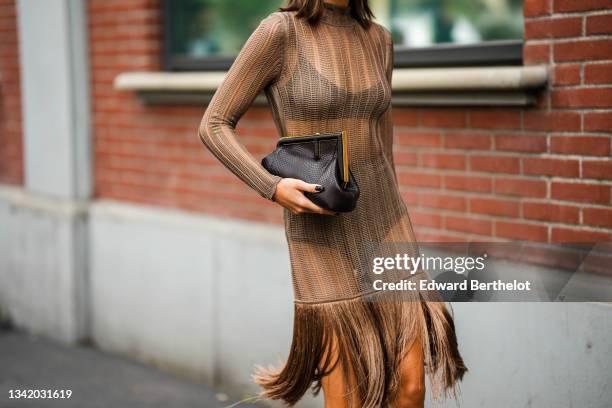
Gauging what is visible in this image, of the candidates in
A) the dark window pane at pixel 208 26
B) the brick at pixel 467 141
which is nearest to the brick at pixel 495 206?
the brick at pixel 467 141

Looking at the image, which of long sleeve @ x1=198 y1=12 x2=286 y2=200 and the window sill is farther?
the window sill

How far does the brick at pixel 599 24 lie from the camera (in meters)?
3.57

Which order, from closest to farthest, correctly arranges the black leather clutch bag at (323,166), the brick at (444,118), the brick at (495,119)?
the black leather clutch bag at (323,166), the brick at (495,119), the brick at (444,118)

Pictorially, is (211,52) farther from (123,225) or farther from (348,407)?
(348,407)

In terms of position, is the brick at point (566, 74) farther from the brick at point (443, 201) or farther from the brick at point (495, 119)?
the brick at point (443, 201)

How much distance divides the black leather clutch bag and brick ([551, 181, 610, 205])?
4.22 feet

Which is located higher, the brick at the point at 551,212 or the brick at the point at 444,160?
the brick at the point at 444,160

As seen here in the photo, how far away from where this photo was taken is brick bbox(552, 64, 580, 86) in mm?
3686

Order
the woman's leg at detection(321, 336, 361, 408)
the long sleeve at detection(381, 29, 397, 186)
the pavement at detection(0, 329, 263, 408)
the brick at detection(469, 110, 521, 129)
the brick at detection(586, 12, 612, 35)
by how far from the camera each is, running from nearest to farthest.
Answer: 1. the woman's leg at detection(321, 336, 361, 408)
2. the long sleeve at detection(381, 29, 397, 186)
3. the brick at detection(586, 12, 612, 35)
4. the brick at detection(469, 110, 521, 129)
5. the pavement at detection(0, 329, 263, 408)

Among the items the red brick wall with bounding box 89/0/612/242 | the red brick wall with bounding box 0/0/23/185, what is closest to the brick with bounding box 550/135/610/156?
the red brick wall with bounding box 89/0/612/242

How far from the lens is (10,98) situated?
281 inches

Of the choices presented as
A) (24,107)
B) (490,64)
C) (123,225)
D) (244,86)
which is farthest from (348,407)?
(24,107)

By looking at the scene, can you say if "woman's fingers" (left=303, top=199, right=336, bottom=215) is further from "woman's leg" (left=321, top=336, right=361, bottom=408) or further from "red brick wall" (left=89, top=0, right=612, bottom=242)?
"red brick wall" (left=89, top=0, right=612, bottom=242)

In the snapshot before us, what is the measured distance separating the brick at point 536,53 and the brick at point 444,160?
1.78 ft
